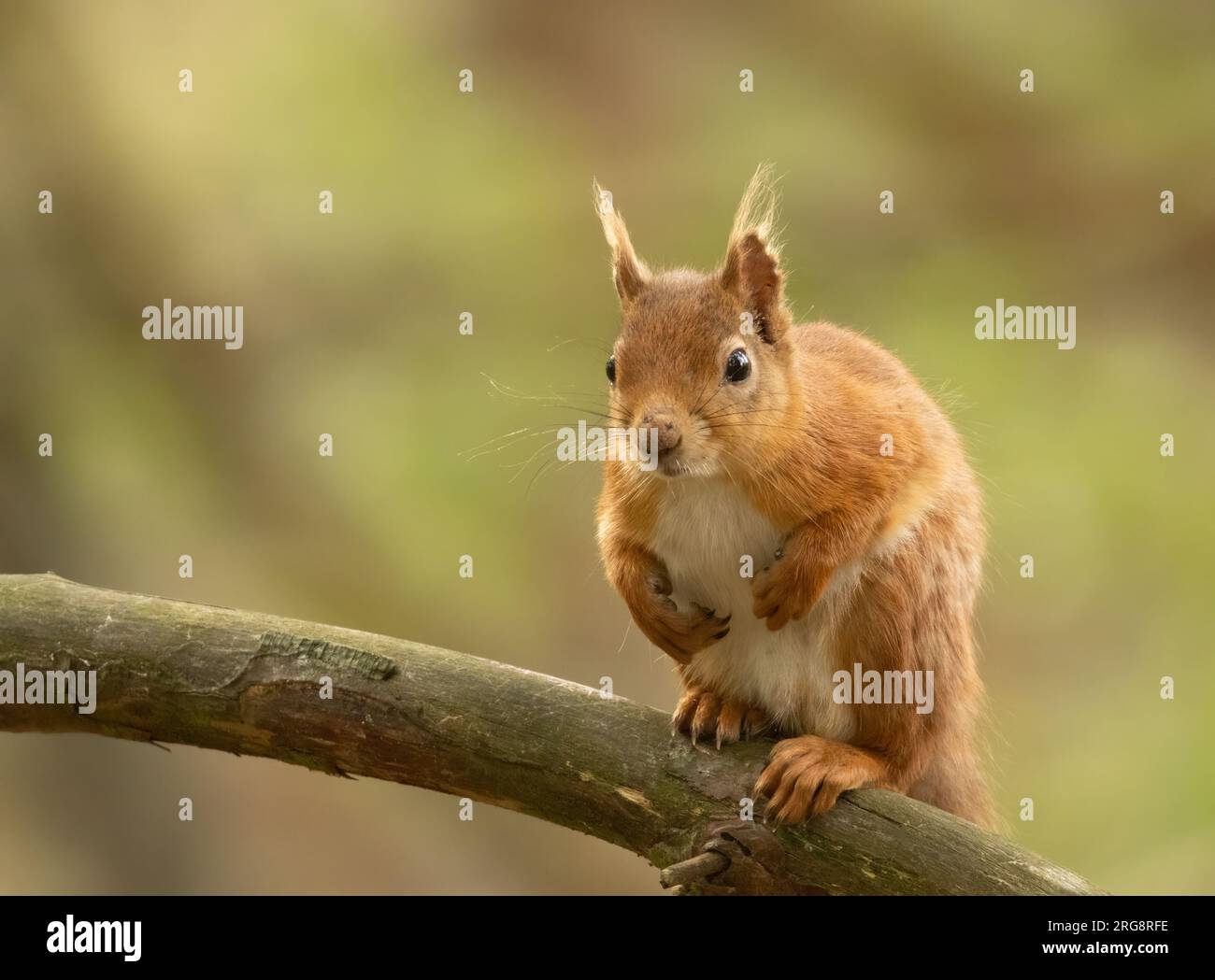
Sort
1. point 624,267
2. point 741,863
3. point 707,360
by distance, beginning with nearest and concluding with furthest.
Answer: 1. point 741,863
2. point 707,360
3. point 624,267

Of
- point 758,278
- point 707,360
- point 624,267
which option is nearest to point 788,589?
point 707,360

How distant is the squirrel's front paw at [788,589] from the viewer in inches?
112

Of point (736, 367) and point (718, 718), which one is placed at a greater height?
point (736, 367)

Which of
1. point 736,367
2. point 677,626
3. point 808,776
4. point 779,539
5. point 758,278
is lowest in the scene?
point 808,776

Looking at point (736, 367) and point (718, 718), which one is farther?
point (718, 718)

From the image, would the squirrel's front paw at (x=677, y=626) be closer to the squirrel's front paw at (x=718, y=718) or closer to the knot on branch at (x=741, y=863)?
the squirrel's front paw at (x=718, y=718)

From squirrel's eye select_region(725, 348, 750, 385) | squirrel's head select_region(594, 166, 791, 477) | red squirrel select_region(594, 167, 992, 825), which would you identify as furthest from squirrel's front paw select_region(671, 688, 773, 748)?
squirrel's eye select_region(725, 348, 750, 385)

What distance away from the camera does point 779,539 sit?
2.96m

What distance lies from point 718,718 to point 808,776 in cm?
30

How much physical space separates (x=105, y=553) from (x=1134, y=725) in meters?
4.23

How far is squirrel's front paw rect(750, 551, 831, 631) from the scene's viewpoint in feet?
9.34

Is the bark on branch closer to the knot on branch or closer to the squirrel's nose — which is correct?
the knot on branch

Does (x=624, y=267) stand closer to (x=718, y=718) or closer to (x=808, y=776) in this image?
(x=718, y=718)

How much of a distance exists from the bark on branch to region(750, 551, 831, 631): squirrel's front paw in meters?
0.32
